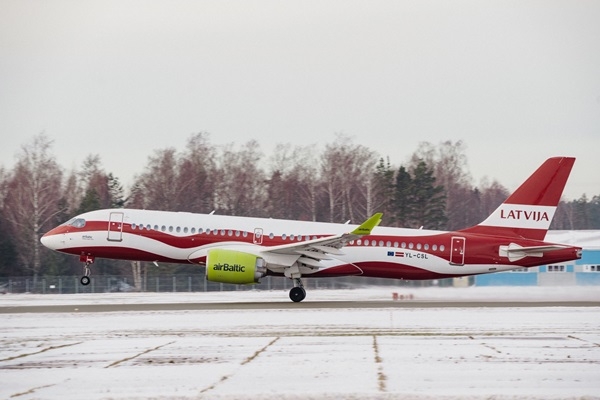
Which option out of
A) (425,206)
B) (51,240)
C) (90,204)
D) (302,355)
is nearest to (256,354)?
(302,355)

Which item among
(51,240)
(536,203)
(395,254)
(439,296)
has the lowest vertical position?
(439,296)

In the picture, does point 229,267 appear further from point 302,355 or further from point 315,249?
point 302,355

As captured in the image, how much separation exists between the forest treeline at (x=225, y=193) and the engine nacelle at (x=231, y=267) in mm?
36224

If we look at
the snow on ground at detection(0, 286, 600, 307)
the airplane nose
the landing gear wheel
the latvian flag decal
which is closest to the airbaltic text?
the landing gear wheel

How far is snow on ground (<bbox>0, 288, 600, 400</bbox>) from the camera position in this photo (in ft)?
42.7

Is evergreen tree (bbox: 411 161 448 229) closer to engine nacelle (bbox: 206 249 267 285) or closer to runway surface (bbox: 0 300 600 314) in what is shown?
runway surface (bbox: 0 300 600 314)

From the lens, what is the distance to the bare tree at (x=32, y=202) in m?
70.3

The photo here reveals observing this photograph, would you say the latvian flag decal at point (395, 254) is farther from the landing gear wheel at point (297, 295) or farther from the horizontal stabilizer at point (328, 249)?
the landing gear wheel at point (297, 295)

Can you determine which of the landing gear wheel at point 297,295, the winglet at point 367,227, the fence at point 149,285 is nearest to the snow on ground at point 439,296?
the landing gear wheel at point 297,295

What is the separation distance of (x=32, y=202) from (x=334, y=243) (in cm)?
5323

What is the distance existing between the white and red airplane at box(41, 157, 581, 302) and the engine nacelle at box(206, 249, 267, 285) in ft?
0.85

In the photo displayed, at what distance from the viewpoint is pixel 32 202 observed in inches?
3196

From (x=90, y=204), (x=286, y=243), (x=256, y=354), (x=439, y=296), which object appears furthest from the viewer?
(x=90, y=204)

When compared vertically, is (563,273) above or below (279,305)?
above
